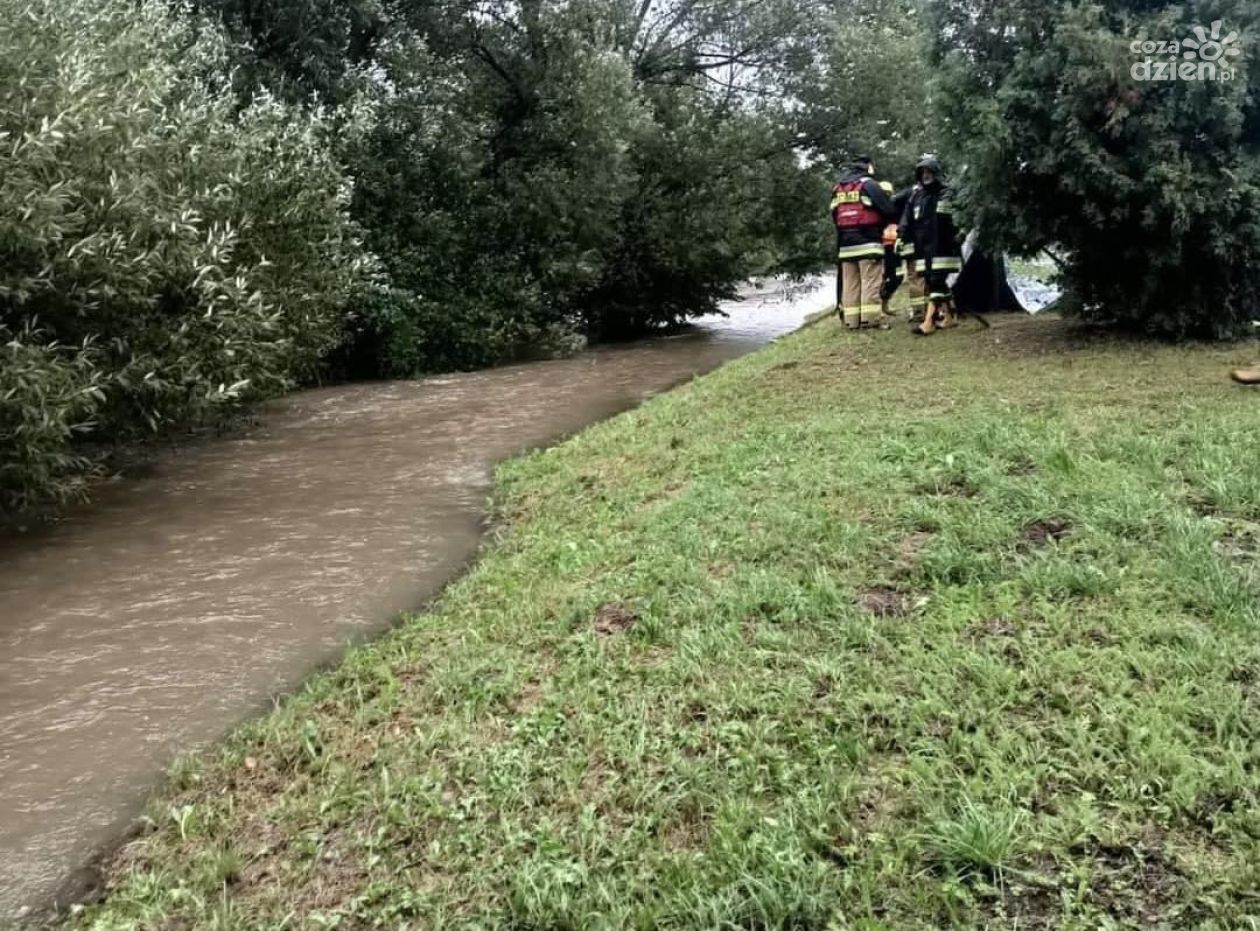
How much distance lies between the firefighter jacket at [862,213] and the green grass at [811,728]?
18.8 feet

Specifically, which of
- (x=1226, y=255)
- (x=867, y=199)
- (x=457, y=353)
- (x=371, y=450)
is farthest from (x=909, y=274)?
(x=457, y=353)

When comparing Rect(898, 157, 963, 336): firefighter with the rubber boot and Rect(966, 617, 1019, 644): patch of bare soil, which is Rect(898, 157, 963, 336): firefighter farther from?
Rect(966, 617, 1019, 644): patch of bare soil

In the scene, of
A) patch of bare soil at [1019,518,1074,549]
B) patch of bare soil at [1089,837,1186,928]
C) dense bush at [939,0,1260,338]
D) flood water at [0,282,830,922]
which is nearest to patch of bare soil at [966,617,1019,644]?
patch of bare soil at [1019,518,1074,549]

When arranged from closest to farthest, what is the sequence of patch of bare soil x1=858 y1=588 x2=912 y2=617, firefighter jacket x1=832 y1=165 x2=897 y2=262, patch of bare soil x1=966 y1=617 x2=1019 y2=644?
patch of bare soil x1=966 y1=617 x2=1019 y2=644, patch of bare soil x1=858 y1=588 x2=912 y2=617, firefighter jacket x1=832 y1=165 x2=897 y2=262

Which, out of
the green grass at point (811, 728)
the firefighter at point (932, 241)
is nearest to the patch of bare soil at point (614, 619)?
the green grass at point (811, 728)

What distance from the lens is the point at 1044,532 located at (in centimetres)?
460

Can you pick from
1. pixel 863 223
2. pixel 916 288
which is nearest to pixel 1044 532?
pixel 863 223

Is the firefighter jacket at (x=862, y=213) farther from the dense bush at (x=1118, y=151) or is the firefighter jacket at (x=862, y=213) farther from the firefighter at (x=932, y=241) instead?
the dense bush at (x=1118, y=151)

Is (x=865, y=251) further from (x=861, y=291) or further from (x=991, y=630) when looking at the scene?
(x=991, y=630)

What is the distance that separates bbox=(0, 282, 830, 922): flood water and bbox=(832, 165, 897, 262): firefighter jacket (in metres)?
3.55

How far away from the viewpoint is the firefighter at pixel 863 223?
11242mm

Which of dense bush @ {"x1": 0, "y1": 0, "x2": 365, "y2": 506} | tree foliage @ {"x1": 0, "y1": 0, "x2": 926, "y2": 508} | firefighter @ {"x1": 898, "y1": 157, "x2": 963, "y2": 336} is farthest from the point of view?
firefighter @ {"x1": 898, "y1": 157, "x2": 963, "y2": 336}

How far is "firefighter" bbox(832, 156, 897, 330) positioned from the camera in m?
11.2

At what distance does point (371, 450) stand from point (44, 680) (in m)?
A: 5.08
